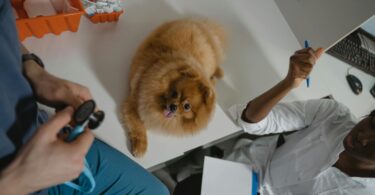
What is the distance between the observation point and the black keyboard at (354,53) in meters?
1.47

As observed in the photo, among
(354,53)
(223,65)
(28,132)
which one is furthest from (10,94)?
(354,53)

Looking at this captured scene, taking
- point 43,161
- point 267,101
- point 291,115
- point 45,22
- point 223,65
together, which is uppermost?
point 45,22

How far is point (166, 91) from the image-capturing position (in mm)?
1100

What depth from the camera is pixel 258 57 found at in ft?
4.35

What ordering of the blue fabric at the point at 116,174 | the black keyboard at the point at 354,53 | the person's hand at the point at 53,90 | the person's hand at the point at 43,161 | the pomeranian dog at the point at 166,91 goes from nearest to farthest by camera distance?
the person's hand at the point at 43,161 → the person's hand at the point at 53,90 → the blue fabric at the point at 116,174 → the pomeranian dog at the point at 166,91 → the black keyboard at the point at 354,53

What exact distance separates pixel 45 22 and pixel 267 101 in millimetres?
821

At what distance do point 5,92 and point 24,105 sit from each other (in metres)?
0.07

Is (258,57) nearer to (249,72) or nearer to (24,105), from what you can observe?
(249,72)

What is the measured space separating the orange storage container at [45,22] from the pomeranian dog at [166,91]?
255 mm

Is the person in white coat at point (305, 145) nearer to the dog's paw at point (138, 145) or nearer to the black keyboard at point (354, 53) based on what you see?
the dog's paw at point (138, 145)

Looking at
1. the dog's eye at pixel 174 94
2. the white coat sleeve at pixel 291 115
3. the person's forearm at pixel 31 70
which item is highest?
the person's forearm at pixel 31 70

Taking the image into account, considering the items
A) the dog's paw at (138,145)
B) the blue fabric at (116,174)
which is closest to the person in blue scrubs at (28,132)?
the blue fabric at (116,174)

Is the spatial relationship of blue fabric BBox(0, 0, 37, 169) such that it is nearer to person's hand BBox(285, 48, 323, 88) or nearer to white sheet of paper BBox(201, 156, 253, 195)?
white sheet of paper BBox(201, 156, 253, 195)

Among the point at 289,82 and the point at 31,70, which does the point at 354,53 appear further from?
the point at 31,70
